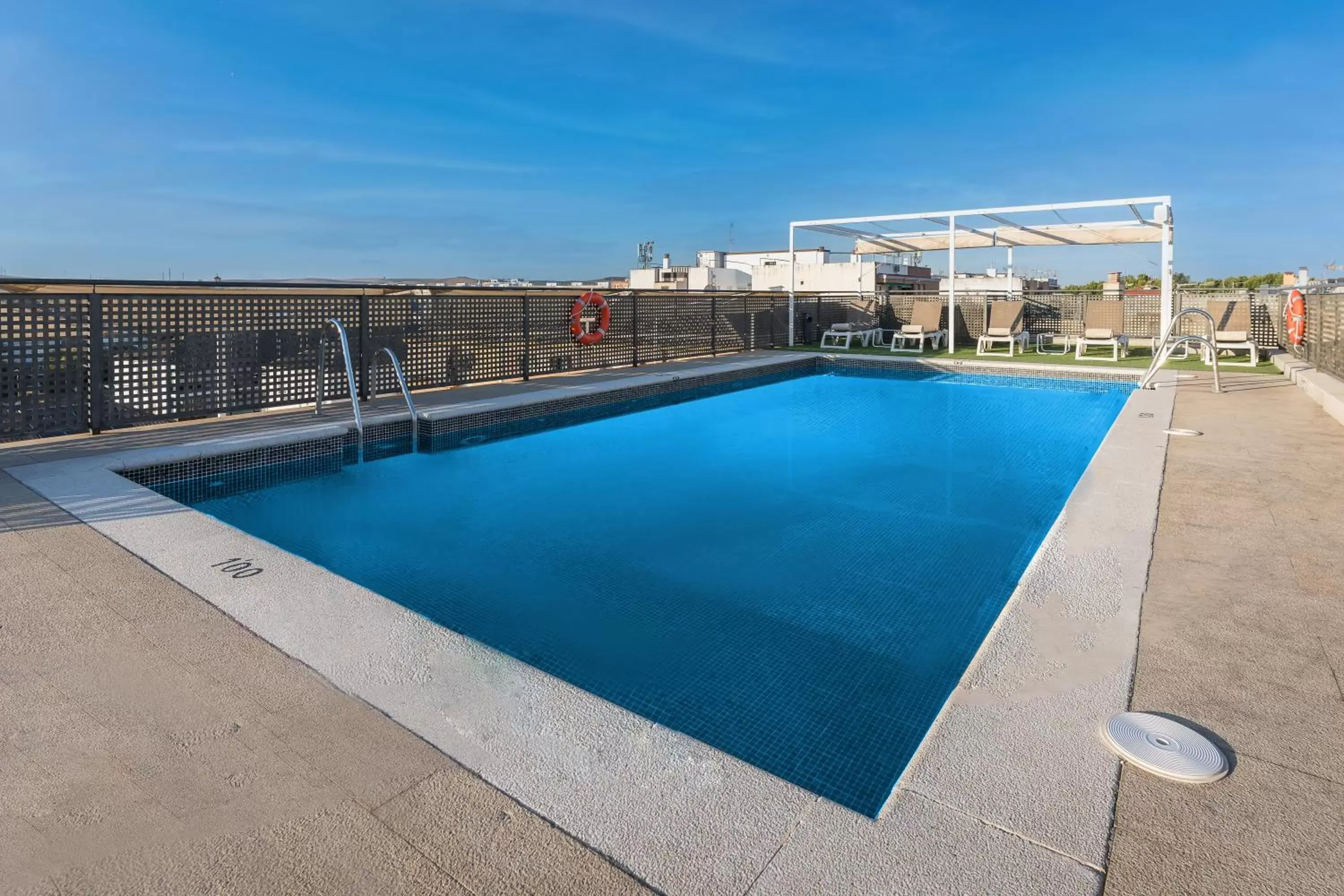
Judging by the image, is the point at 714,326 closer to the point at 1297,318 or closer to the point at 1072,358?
the point at 1072,358

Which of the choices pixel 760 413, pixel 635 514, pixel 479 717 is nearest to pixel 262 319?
pixel 635 514

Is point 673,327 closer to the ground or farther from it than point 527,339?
farther from it

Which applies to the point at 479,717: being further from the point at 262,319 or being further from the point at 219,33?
the point at 219,33

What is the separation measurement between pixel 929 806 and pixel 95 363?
5.79 m

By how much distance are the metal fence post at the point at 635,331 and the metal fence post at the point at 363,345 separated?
3.86m

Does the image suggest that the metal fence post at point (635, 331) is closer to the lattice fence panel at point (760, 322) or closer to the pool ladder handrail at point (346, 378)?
the lattice fence panel at point (760, 322)

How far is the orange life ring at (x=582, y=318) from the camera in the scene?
9453 mm

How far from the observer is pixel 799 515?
4352mm

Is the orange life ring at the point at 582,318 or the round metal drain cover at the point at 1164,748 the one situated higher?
the orange life ring at the point at 582,318

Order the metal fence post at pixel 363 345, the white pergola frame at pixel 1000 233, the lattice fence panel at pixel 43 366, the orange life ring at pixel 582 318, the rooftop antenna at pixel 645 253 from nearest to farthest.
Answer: the lattice fence panel at pixel 43 366 < the metal fence post at pixel 363 345 < the orange life ring at pixel 582 318 < the white pergola frame at pixel 1000 233 < the rooftop antenna at pixel 645 253

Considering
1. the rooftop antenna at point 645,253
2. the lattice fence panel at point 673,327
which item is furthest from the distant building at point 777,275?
the lattice fence panel at point 673,327

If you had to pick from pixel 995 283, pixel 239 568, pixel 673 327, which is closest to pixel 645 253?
pixel 995 283

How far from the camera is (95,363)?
5258 millimetres

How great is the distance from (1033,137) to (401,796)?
72.2ft
